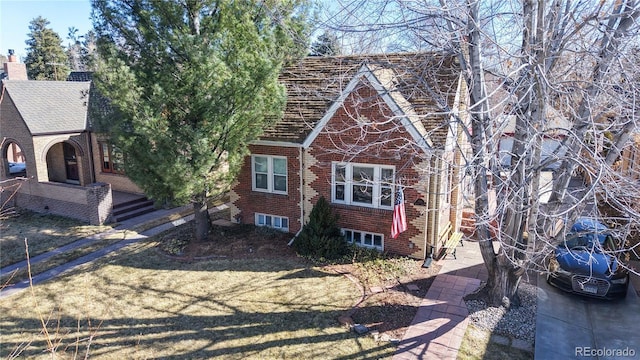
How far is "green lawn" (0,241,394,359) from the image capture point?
26.8 feet

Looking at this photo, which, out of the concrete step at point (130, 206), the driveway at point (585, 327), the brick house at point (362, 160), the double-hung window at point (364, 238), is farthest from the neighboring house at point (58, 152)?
the driveway at point (585, 327)

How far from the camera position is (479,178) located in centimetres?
904

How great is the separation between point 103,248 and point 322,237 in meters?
7.85

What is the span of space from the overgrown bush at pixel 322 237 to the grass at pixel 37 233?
8.67 metres

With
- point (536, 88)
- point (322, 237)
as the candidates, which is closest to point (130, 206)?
point (322, 237)

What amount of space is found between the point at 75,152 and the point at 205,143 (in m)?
13.3

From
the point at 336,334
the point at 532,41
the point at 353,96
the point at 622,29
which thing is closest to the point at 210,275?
the point at 336,334

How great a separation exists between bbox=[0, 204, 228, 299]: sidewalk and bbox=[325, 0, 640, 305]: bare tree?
10.9 meters

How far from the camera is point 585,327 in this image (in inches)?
356

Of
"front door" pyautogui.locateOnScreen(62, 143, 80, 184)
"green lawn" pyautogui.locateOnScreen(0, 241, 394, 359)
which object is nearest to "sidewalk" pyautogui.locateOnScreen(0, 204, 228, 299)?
"green lawn" pyautogui.locateOnScreen(0, 241, 394, 359)

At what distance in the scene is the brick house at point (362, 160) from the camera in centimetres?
1187

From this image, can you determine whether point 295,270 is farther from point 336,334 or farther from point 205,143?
point 205,143

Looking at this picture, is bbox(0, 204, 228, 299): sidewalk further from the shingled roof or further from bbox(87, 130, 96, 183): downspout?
the shingled roof

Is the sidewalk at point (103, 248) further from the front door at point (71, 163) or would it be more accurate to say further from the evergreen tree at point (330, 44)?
the evergreen tree at point (330, 44)
